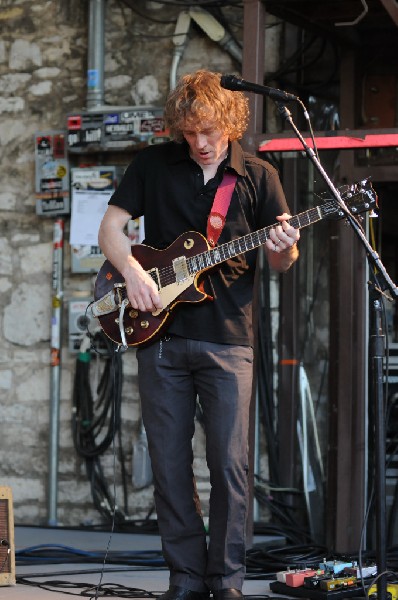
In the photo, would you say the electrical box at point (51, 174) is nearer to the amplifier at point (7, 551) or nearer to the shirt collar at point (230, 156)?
the amplifier at point (7, 551)

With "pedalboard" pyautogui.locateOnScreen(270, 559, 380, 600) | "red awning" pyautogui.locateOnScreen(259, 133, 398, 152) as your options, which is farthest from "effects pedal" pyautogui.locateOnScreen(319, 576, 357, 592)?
"red awning" pyautogui.locateOnScreen(259, 133, 398, 152)

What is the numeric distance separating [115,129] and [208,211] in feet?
8.61

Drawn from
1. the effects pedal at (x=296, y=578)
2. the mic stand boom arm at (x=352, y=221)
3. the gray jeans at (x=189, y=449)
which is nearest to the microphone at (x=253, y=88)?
the mic stand boom arm at (x=352, y=221)

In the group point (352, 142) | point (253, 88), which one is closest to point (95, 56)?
point (352, 142)

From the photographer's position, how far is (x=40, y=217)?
6.62 metres

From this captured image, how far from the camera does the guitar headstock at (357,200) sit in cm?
356

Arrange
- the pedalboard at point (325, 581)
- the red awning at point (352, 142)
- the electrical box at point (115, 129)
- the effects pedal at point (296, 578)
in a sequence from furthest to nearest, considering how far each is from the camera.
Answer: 1. the electrical box at point (115, 129)
2. the red awning at point (352, 142)
3. the effects pedal at point (296, 578)
4. the pedalboard at point (325, 581)

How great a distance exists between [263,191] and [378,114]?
2.35 meters

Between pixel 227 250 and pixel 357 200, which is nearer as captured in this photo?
pixel 357 200

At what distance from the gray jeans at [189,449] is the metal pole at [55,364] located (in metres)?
2.64

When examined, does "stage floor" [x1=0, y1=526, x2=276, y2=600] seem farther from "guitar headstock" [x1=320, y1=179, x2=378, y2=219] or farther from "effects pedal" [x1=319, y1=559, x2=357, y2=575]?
"guitar headstock" [x1=320, y1=179, x2=378, y2=219]

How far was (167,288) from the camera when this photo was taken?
3.84 metres

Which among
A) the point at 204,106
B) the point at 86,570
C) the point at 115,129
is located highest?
the point at 115,129

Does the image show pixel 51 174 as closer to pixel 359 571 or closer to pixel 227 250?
pixel 227 250
